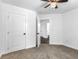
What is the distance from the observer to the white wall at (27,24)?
4.38 metres

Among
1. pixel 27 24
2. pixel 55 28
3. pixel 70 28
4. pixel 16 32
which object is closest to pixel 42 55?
pixel 16 32

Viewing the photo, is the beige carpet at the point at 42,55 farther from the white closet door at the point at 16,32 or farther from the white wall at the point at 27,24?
the white wall at the point at 27,24

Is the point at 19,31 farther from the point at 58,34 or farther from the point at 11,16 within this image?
the point at 58,34

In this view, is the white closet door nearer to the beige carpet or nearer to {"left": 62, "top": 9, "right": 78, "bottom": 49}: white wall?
the beige carpet

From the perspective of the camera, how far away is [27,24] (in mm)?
5805

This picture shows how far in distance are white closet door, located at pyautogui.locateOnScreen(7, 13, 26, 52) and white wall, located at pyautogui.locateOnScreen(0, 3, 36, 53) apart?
0.76ft

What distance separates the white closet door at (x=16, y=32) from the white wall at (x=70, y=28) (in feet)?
10.2

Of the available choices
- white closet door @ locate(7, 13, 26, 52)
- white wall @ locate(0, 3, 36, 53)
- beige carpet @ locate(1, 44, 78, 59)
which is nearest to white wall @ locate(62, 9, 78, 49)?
beige carpet @ locate(1, 44, 78, 59)

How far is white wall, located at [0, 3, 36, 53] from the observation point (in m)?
4.38

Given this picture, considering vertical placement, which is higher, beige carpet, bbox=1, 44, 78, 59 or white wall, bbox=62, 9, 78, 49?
white wall, bbox=62, 9, 78, 49

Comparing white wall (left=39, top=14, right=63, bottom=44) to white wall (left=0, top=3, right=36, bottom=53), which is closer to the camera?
white wall (left=0, top=3, right=36, bottom=53)

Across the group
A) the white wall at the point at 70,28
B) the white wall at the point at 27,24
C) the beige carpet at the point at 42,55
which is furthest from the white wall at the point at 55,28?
the beige carpet at the point at 42,55

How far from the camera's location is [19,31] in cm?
528

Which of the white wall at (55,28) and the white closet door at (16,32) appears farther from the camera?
the white wall at (55,28)
